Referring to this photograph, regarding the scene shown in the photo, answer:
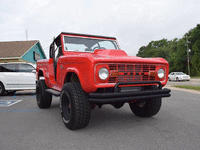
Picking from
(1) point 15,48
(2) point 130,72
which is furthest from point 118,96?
(1) point 15,48

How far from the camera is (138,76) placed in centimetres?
344

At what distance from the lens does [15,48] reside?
25.5m

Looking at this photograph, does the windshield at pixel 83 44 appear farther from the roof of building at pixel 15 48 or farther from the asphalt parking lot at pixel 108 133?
the roof of building at pixel 15 48

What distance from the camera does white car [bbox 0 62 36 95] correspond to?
32.3 feet

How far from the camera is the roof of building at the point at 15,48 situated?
23.4 m

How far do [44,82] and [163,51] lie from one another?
6303cm

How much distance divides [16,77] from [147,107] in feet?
26.3

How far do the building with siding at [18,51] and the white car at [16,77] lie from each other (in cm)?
1356

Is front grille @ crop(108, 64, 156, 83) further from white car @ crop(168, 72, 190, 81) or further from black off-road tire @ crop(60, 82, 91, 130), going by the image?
white car @ crop(168, 72, 190, 81)

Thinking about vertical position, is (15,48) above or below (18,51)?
above

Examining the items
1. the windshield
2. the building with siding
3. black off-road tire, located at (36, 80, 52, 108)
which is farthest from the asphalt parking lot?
the building with siding

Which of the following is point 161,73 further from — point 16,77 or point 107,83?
point 16,77

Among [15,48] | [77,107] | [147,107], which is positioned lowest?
[147,107]

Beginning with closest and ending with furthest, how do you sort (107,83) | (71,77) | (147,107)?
(107,83) → (71,77) → (147,107)
